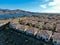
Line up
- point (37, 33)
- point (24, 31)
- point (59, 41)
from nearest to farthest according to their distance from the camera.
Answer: point (59, 41) → point (37, 33) → point (24, 31)

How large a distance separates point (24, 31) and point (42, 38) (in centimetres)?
718

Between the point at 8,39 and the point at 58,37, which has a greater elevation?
the point at 58,37

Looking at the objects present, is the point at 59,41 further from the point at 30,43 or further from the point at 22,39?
A: the point at 22,39

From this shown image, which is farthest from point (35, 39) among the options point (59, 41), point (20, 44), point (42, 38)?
point (59, 41)

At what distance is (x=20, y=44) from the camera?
1030 inches

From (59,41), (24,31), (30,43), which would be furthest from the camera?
(24,31)

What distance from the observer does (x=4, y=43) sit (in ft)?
92.1

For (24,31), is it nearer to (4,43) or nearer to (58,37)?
(4,43)

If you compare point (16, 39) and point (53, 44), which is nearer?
point (53, 44)

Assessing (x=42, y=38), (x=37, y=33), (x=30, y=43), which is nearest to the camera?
(x=30, y=43)

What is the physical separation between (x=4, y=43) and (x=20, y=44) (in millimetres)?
4349

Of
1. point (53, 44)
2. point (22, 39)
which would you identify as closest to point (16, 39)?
point (22, 39)

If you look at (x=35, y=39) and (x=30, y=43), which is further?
(x=35, y=39)

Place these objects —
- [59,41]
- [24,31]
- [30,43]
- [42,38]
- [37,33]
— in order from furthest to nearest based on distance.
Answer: [24,31] < [37,33] < [42,38] < [30,43] < [59,41]
